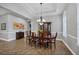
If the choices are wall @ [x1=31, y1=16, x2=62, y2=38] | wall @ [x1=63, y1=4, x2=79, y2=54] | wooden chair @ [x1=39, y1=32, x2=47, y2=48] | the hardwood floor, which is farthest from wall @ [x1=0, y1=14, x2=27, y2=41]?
wall @ [x1=63, y1=4, x2=79, y2=54]

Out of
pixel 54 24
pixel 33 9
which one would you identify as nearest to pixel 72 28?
pixel 54 24

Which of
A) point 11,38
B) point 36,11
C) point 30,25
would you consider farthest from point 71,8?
point 11,38

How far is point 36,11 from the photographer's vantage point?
259 cm

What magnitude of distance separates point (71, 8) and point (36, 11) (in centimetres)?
82

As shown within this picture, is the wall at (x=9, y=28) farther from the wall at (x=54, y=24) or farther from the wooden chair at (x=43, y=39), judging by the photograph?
the wooden chair at (x=43, y=39)

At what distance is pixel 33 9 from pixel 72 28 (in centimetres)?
102

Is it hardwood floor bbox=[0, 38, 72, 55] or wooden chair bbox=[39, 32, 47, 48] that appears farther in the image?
wooden chair bbox=[39, 32, 47, 48]

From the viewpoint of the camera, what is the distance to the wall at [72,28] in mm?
2450

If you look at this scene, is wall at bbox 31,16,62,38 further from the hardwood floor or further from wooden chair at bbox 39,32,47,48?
the hardwood floor

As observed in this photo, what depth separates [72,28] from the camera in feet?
8.20

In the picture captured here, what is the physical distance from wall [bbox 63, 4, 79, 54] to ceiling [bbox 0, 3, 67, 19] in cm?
18

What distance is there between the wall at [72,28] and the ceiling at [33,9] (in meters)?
0.18

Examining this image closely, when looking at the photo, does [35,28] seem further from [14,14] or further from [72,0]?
[72,0]

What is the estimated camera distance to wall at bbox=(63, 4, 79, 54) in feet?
8.04
